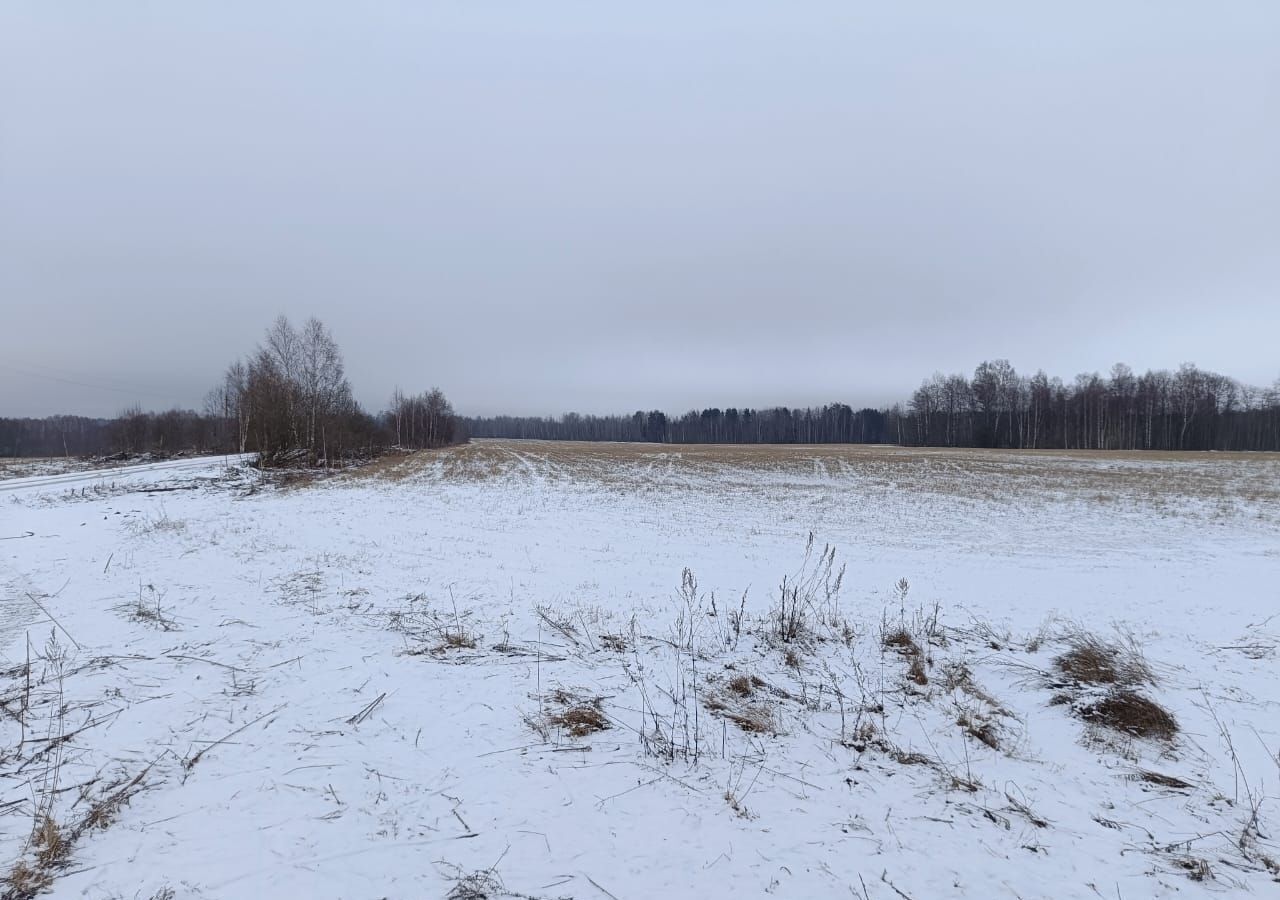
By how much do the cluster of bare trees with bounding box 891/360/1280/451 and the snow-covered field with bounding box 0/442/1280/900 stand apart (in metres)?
101

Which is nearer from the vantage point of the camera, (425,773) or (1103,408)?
(425,773)

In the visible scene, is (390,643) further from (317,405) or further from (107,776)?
(317,405)

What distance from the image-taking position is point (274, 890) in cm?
273

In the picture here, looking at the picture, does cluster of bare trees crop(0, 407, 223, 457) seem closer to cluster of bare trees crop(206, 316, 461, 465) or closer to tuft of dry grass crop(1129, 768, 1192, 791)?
cluster of bare trees crop(206, 316, 461, 465)

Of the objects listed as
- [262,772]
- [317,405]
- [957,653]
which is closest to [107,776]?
[262,772]

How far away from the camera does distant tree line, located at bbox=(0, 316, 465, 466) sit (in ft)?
125

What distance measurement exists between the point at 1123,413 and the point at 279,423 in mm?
118431

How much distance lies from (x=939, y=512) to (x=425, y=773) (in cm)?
1910

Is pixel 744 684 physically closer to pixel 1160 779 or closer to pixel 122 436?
pixel 1160 779

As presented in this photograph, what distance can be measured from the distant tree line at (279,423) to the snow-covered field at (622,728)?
99.0 feet

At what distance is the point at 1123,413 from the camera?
87125mm

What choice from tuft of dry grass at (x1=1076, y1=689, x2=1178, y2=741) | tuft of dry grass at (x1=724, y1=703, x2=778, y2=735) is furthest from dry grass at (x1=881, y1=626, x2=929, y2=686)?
tuft of dry grass at (x1=724, y1=703, x2=778, y2=735)

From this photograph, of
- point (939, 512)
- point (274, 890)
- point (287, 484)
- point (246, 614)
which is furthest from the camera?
point (287, 484)

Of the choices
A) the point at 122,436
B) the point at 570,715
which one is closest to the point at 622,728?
the point at 570,715
